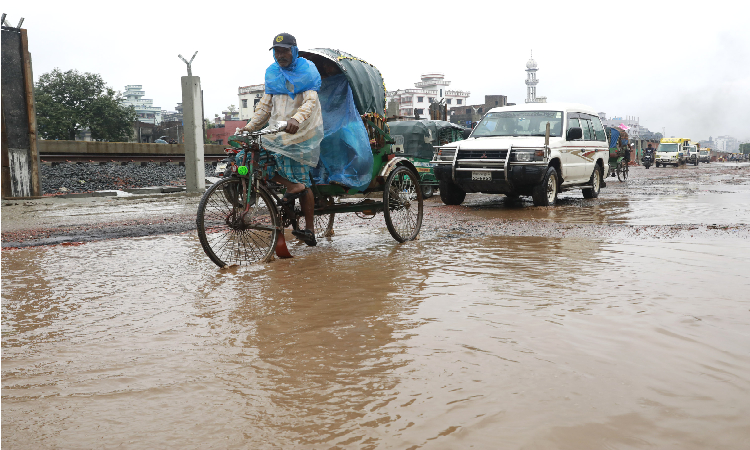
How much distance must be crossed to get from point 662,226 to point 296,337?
6.36m

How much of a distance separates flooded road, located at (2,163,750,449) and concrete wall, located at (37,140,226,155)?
20.8 m

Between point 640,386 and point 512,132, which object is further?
point 512,132

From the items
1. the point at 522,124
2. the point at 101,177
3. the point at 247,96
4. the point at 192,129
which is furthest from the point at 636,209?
the point at 247,96

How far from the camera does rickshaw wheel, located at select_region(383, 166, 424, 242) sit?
705 centimetres

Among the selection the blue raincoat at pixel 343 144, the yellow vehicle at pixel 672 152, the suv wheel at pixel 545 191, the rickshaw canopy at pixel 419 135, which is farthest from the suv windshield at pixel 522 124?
the yellow vehicle at pixel 672 152

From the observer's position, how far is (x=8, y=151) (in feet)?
50.7

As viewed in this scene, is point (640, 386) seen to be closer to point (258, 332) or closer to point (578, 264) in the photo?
point (258, 332)

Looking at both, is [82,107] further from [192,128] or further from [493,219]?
[493,219]

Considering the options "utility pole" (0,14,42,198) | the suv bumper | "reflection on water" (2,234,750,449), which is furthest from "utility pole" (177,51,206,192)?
"reflection on water" (2,234,750,449)

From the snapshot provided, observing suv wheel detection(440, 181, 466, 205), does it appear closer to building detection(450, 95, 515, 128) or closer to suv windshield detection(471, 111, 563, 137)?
suv windshield detection(471, 111, 563, 137)

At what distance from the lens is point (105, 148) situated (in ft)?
92.6

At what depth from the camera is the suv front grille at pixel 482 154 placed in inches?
461

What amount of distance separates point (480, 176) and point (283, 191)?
605 cm

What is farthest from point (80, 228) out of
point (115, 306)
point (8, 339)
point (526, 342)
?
point (526, 342)
